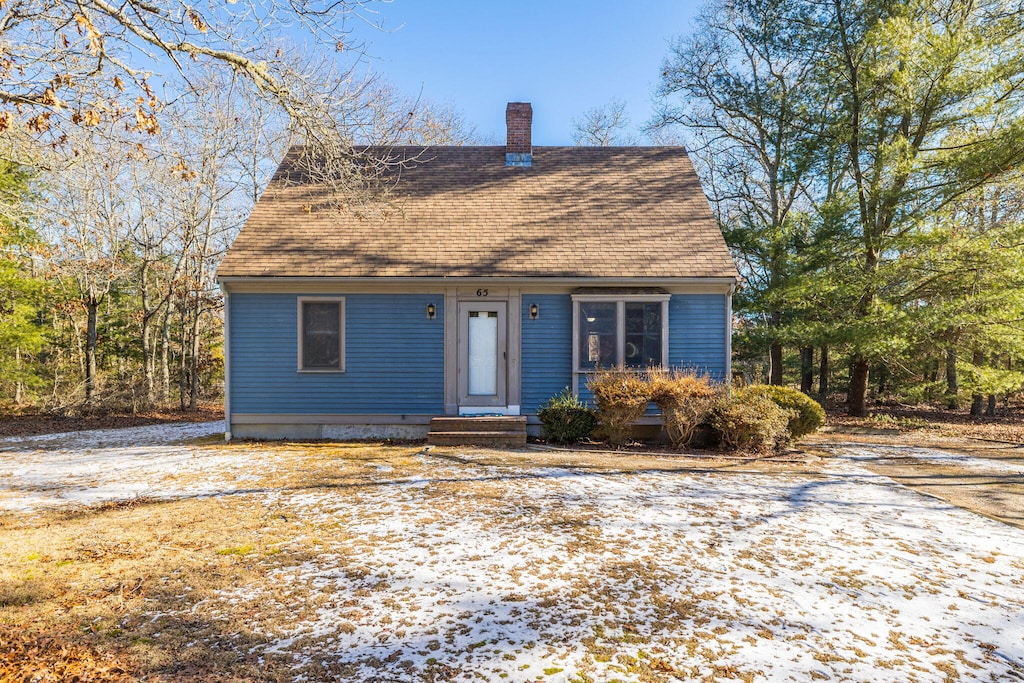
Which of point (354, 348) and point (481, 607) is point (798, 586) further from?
point (354, 348)

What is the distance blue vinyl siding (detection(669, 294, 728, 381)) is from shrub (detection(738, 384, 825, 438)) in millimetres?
852

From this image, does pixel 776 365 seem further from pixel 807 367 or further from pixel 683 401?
pixel 683 401

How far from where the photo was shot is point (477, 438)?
31.5 feet

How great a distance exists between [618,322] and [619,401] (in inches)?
68.7

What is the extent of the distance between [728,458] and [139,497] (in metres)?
8.09

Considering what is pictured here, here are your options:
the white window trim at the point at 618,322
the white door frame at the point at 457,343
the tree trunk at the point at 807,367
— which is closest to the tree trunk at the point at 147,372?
the white door frame at the point at 457,343

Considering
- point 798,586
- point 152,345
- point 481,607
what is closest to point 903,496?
point 798,586

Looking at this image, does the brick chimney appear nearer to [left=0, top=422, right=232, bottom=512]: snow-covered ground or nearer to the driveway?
the driveway

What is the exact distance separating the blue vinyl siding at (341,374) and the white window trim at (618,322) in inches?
101

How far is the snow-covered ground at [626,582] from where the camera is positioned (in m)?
3.12

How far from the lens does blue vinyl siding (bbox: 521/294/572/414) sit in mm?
10508

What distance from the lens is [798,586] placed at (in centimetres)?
408

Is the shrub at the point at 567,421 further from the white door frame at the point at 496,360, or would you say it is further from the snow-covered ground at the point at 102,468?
the snow-covered ground at the point at 102,468

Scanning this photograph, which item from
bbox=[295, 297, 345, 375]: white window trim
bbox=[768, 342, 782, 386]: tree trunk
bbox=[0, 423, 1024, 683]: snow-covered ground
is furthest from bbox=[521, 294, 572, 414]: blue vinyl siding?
bbox=[768, 342, 782, 386]: tree trunk
